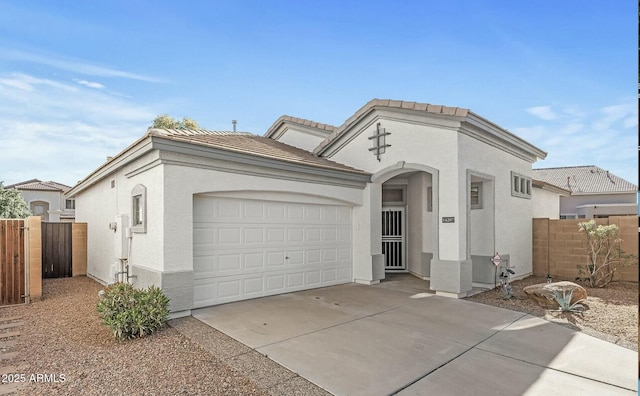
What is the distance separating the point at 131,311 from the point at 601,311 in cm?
902

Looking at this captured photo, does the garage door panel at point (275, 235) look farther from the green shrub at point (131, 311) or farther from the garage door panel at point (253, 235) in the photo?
the green shrub at point (131, 311)

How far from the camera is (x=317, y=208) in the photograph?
970 centimetres

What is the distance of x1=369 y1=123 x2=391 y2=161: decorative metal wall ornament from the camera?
396 inches

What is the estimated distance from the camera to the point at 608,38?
21.7 ft

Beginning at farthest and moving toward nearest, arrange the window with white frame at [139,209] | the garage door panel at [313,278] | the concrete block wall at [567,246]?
the concrete block wall at [567,246], the garage door panel at [313,278], the window with white frame at [139,209]

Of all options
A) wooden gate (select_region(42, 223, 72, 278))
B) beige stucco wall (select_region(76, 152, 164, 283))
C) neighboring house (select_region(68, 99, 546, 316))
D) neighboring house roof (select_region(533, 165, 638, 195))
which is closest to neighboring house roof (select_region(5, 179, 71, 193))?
beige stucco wall (select_region(76, 152, 164, 283))

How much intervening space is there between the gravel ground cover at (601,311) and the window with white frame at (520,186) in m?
2.96

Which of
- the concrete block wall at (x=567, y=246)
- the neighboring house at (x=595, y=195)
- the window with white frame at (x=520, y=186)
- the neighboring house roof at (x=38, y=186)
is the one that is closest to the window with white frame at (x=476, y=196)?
the window with white frame at (x=520, y=186)

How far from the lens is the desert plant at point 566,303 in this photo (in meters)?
7.17

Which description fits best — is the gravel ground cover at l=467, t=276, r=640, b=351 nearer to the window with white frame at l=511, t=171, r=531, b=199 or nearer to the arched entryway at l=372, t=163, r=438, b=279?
the arched entryway at l=372, t=163, r=438, b=279

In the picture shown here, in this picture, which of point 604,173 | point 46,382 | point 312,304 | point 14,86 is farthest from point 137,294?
point 604,173

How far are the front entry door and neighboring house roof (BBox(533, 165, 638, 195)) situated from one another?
19.9 metres

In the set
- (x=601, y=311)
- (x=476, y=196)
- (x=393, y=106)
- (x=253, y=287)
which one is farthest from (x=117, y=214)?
(x=601, y=311)

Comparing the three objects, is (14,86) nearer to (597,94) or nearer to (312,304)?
(312,304)
